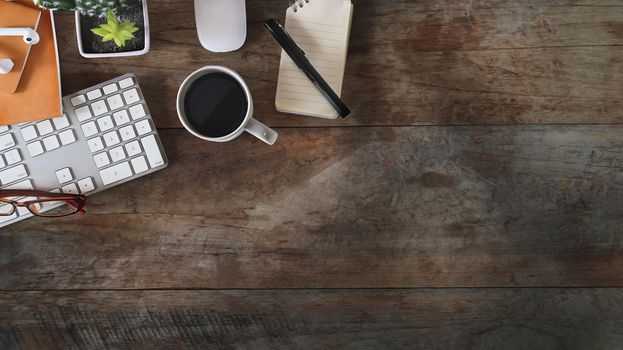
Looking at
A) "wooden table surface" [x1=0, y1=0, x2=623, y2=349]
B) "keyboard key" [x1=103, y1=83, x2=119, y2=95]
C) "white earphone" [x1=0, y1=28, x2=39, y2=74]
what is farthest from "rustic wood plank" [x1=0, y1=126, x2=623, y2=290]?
"white earphone" [x1=0, y1=28, x2=39, y2=74]

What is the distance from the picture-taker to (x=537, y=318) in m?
0.77

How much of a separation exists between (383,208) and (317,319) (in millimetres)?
201

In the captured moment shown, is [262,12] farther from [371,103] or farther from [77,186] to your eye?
[77,186]

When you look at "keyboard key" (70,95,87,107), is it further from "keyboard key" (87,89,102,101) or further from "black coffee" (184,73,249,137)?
"black coffee" (184,73,249,137)

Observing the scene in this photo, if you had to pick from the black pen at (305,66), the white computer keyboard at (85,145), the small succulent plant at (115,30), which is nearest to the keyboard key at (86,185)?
the white computer keyboard at (85,145)

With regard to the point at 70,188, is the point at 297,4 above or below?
above

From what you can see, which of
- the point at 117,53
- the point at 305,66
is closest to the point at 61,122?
the point at 117,53

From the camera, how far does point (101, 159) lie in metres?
0.72

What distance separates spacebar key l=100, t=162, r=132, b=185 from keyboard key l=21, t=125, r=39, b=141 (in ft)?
0.37

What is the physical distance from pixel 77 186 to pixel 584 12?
0.81 meters

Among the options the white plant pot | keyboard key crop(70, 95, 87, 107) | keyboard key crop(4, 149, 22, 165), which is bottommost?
keyboard key crop(4, 149, 22, 165)

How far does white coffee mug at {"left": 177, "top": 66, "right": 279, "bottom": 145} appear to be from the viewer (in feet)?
2.22

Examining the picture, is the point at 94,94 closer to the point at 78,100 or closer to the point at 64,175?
the point at 78,100

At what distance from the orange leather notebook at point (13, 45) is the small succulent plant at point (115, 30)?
0.39 ft
